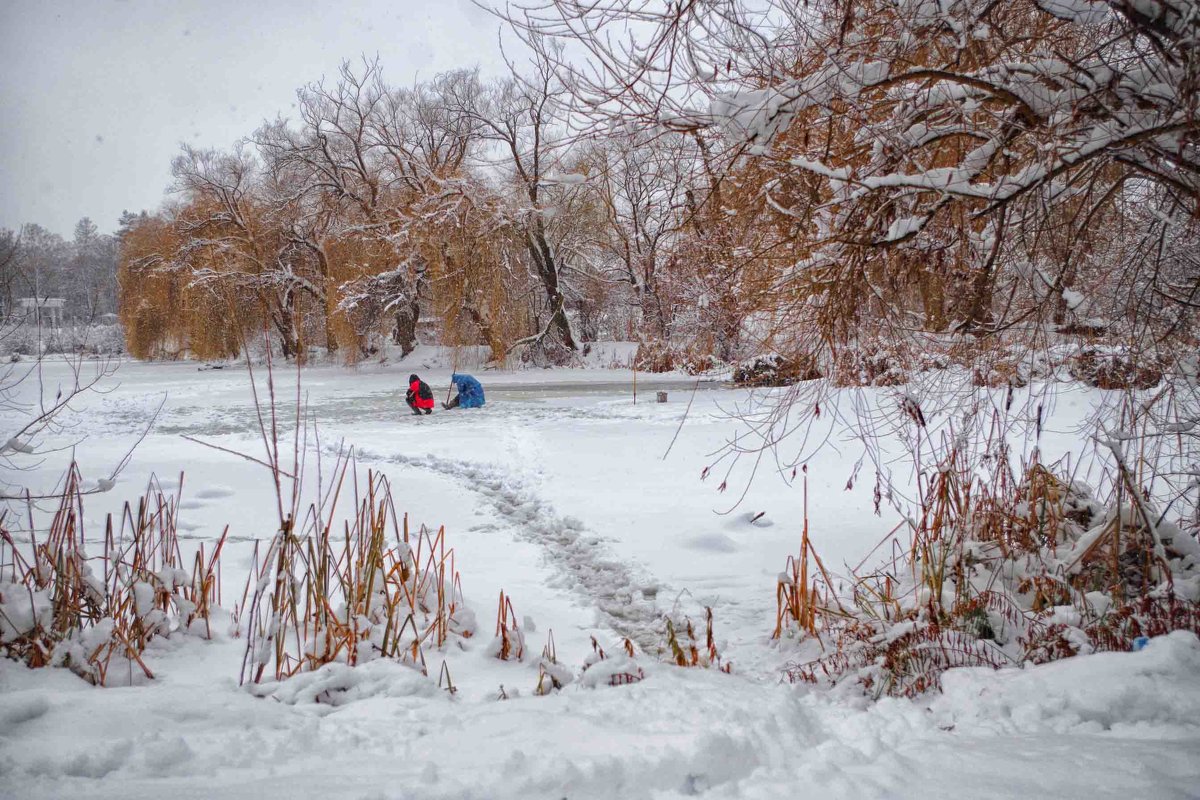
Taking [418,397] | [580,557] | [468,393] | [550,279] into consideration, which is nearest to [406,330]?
[550,279]

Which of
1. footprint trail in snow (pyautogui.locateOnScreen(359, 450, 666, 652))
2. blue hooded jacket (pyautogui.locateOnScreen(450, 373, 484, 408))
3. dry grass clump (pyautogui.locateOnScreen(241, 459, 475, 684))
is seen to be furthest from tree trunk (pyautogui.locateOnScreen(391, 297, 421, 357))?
dry grass clump (pyautogui.locateOnScreen(241, 459, 475, 684))

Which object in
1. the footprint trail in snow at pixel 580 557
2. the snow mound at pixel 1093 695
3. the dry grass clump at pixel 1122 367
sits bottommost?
the footprint trail in snow at pixel 580 557

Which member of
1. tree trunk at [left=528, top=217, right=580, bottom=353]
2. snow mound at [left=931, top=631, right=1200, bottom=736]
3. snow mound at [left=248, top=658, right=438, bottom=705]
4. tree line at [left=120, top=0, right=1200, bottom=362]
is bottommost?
snow mound at [left=248, top=658, right=438, bottom=705]

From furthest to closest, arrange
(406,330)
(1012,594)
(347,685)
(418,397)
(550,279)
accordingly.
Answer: (406,330) → (550,279) → (418,397) → (1012,594) → (347,685)

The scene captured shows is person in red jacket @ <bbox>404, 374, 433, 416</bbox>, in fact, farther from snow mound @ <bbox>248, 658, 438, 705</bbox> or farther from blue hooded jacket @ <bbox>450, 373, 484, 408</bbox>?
snow mound @ <bbox>248, 658, 438, 705</bbox>

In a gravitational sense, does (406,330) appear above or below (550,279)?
below

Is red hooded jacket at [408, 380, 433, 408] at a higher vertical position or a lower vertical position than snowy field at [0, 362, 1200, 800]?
higher

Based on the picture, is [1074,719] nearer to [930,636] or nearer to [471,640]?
[930,636]

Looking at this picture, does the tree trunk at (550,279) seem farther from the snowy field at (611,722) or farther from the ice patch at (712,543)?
the snowy field at (611,722)

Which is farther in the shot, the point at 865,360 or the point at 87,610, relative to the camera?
Answer: the point at 865,360

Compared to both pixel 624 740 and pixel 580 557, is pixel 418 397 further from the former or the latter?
pixel 624 740

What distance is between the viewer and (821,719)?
8.05ft

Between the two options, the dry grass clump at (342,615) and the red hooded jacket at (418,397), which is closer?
the dry grass clump at (342,615)

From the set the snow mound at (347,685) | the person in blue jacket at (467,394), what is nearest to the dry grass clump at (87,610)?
the snow mound at (347,685)
